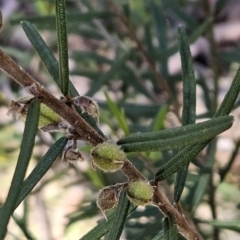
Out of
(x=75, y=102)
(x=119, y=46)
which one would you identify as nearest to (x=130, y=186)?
(x=75, y=102)

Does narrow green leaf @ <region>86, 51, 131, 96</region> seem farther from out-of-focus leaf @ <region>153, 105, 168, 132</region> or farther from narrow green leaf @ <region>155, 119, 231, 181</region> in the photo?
narrow green leaf @ <region>155, 119, 231, 181</region>

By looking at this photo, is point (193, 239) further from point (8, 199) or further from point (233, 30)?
point (233, 30)

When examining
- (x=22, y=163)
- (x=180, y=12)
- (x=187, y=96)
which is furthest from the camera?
(x=180, y=12)

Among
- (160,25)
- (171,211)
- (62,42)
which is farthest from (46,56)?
(160,25)

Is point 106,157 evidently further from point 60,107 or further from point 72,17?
point 72,17

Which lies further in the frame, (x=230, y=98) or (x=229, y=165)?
(x=229, y=165)

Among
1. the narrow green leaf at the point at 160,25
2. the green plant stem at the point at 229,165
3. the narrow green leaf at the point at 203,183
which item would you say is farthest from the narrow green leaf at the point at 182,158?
the narrow green leaf at the point at 160,25
